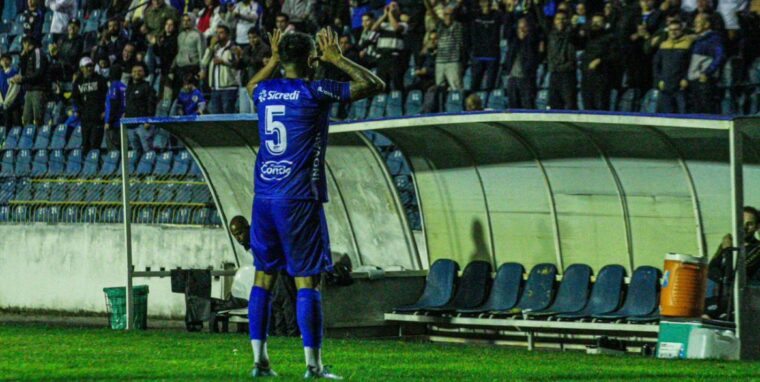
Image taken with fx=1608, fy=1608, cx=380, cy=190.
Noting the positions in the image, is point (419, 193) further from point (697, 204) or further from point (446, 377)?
point (446, 377)

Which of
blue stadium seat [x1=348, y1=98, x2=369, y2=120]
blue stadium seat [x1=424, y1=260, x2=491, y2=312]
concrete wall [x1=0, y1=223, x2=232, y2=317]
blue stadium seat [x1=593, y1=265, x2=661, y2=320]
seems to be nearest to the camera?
blue stadium seat [x1=593, y1=265, x2=661, y2=320]

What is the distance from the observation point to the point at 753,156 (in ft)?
50.5

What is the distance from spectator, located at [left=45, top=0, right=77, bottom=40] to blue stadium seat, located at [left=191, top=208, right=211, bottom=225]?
9.14 metres

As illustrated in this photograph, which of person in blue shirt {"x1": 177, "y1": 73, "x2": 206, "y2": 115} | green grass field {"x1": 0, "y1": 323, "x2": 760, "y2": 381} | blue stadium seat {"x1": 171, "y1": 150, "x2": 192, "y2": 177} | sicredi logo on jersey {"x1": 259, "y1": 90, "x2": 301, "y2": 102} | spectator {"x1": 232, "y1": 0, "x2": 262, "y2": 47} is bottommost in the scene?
green grass field {"x1": 0, "y1": 323, "x2": 760, "y2": 381}

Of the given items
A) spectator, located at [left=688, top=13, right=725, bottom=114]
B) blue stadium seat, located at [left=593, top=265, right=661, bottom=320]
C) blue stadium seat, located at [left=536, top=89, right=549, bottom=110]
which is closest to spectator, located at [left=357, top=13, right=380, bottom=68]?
blue stadium seat, located at [left=536, top=89, right=549, bottom=110]

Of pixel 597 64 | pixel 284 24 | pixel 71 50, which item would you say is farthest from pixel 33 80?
pixel 597 64

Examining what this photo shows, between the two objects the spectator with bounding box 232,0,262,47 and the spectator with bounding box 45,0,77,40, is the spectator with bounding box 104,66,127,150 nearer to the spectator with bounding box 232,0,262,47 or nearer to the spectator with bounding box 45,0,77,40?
the spectator with bounding box 232,0,262,47

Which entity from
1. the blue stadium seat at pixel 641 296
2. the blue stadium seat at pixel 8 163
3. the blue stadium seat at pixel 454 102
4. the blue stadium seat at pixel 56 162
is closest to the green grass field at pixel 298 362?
the blue stadium seat at pixel 641 296

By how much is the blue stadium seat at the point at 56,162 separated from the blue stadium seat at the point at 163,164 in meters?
2.99

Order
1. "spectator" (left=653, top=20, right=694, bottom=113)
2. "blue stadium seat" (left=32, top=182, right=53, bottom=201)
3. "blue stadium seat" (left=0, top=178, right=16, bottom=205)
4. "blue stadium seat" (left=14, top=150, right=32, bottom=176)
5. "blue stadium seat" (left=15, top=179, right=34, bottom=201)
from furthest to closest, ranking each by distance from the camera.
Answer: "blue stadium seat" (left=14, top=150, right=32, bottom=176)
"blue stadium seat" (left=0, top=178, right=16, bottom=205)
"blue stadium seat" (left=15, top=179, right=34, bottom=201)
"blue stadium seat" (left=32, top=182, right=53, bottom=201)
"spectator" (left=653, top=20, right=694, bottom=113)

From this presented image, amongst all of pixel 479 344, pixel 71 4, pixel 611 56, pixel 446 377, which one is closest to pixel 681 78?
pixel 611 56

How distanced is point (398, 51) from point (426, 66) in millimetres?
438

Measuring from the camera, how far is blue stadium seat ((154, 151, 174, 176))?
24.3 meters

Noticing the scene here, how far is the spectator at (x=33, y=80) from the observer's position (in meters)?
28.6
